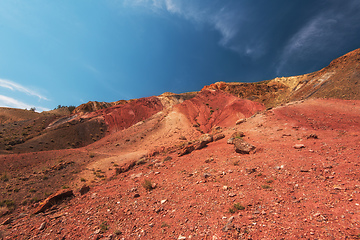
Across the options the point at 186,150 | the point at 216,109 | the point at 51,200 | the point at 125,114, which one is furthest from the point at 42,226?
the point at 125,114

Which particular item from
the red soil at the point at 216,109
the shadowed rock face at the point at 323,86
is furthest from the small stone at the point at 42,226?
the shadowed rock face at the point at 323,86

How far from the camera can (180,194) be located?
24.6 ft

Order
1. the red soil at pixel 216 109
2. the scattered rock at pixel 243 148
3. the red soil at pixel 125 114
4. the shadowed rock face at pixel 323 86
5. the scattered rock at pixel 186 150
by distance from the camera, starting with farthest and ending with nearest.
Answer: the red soil at pixel 125 114
the red soil at pixel 216 109
the shadowed rock face at pixel 323 86
the scattered rock at pixel 186 150
the scattered rock at pixel 243 148

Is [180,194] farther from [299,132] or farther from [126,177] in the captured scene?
[299,132]

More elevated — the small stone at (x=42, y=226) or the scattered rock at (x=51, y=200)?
the scattered rock at (x=51, y=200)

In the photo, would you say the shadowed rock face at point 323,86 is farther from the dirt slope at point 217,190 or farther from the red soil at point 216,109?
the dirt slope at point 217,190

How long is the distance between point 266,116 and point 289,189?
52.1 feet

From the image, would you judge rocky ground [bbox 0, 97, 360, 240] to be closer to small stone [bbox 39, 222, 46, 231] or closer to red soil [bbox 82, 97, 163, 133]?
small stone [bbox 39, 222, 46, 231]

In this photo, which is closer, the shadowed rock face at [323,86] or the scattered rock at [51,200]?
the scattered rock at [51,200]

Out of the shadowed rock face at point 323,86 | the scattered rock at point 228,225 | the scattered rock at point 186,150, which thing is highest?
the shadowed rock face at point 323,86

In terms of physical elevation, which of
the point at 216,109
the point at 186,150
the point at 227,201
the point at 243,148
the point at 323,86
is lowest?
the point at 227,201

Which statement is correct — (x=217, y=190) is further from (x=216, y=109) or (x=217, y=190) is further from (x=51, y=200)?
(x=216, y=109)

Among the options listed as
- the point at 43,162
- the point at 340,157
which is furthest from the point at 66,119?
the point at 340,157

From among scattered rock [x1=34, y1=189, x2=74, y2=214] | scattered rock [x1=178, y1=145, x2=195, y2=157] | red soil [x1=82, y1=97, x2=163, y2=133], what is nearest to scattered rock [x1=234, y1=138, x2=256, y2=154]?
scattered rock [x1=178, y1=145, x2=195, y2=157]
